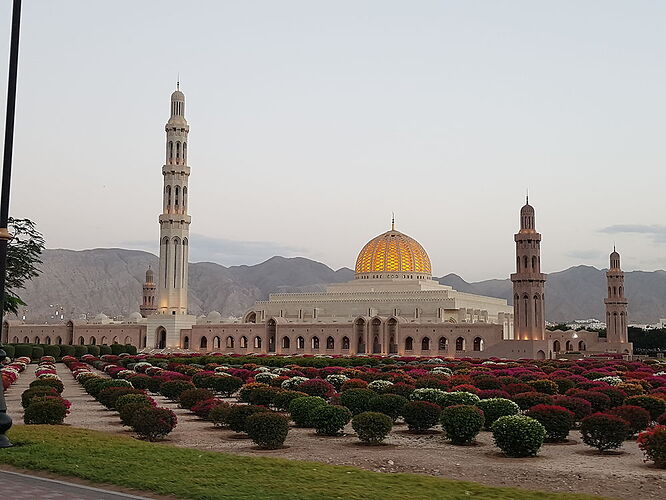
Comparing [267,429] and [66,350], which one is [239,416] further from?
[66,350]

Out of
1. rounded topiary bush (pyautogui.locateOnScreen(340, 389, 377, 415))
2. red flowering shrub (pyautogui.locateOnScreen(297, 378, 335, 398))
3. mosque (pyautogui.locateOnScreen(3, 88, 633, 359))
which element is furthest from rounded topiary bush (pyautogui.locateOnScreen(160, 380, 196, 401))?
mosque (pyautogui.locateOnScreen(3, 88, 633, 359))

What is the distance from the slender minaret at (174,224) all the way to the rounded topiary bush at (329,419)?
5599 cm

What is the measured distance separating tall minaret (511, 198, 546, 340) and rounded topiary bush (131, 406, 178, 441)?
45.7m

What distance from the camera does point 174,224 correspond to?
2785 inches

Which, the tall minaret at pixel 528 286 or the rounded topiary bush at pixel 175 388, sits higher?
the tall minaret at pixel 528 286

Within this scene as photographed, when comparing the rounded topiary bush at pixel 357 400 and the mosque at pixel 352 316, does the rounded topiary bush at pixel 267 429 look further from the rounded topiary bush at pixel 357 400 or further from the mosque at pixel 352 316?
the mosque at pixel 352 316

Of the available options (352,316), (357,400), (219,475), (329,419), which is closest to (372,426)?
(329,419)

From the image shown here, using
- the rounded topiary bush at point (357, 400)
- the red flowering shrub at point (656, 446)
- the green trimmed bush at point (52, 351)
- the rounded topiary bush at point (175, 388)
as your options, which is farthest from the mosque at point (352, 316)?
the red flowering shrub at point (656, 446)

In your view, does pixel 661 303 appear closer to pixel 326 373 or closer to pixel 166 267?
pixel 166 267

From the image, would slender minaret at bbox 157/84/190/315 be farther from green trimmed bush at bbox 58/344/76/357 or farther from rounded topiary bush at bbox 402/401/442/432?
rounded topiary bush at bbox 402/401/442/432

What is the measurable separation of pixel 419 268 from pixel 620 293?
62.2 feet

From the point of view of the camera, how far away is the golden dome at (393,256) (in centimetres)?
7456

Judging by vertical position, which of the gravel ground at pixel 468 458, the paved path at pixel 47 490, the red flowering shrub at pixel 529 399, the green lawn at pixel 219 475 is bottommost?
the gravel ground at pixel 468 458

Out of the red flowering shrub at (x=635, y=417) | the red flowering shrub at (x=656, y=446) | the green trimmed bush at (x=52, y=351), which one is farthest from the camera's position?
the green trimmed bush at (x=52, y=351)
